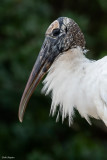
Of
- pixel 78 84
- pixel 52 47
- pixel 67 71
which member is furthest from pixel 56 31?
pixel 78 84

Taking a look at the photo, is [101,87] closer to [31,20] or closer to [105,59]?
[105,59]

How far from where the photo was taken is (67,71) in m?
3.59

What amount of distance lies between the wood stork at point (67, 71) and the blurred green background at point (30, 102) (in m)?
1.23

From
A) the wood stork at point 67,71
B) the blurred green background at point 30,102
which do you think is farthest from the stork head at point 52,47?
the blurred green background at point 30,102

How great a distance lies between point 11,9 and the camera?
204 inches

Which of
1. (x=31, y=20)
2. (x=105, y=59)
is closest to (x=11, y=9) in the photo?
(x=31, y=20)

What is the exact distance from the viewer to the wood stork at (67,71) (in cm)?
350

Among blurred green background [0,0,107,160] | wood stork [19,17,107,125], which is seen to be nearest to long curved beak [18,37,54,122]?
wood stork [19,17,107,125]

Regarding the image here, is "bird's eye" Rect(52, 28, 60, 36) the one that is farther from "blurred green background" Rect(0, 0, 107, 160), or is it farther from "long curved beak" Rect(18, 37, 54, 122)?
"blurred green background" Rect(0, 0, 107, 160)

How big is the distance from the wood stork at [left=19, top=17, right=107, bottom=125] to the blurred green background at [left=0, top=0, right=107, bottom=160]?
1228 millimetres

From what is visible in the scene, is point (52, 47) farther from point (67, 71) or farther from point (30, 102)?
point (30, 102)

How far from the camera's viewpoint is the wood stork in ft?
11.5

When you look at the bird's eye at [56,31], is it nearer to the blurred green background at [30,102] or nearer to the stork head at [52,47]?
the stork head at [52,47]

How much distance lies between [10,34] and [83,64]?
5.70 ft
